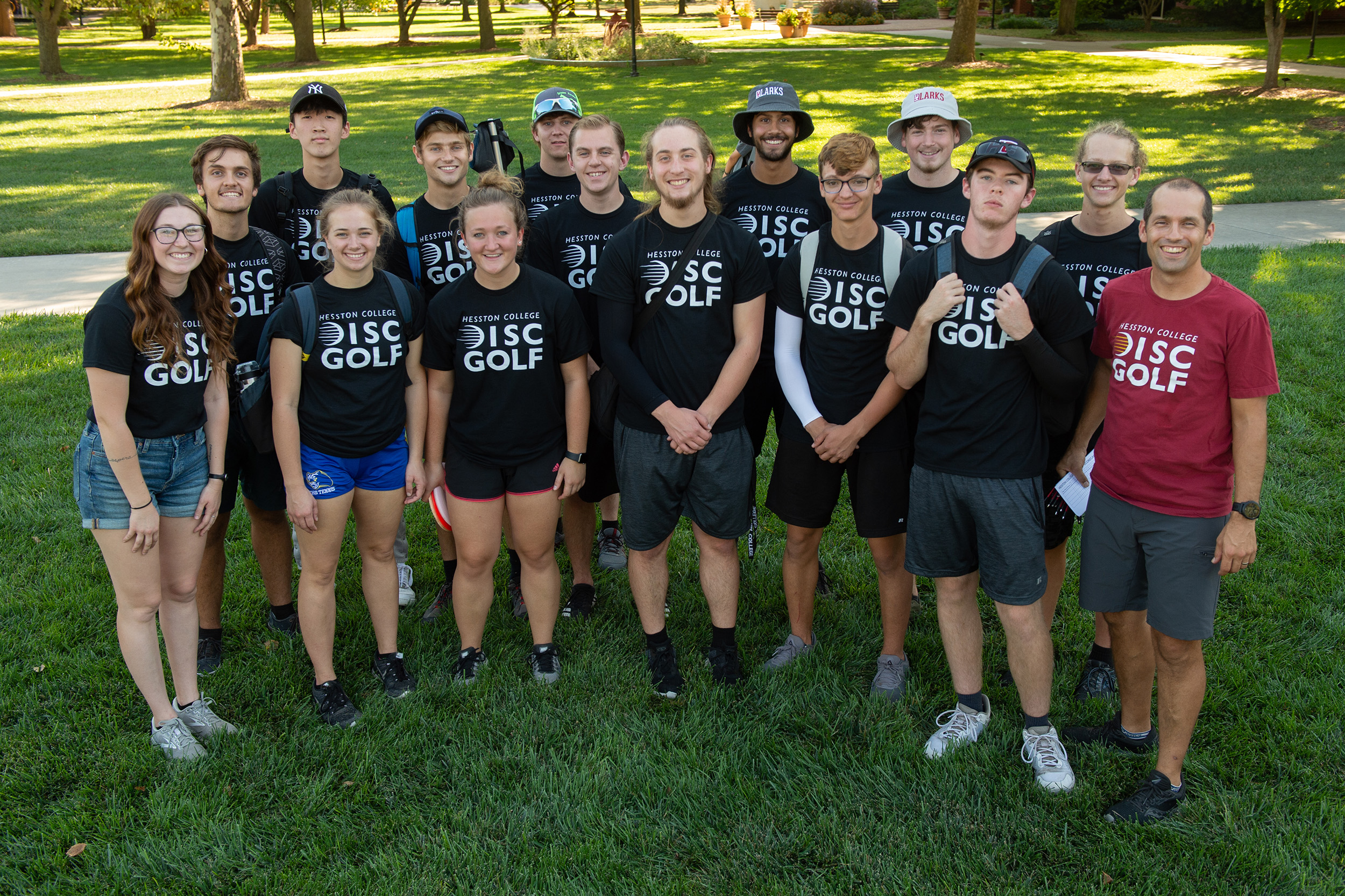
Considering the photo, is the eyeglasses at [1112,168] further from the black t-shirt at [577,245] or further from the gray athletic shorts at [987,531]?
the black t-shirt at [577,245]

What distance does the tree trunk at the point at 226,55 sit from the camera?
22.4m

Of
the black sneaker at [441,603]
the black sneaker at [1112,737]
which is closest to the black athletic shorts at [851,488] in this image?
the black sneaker at [1112,737]

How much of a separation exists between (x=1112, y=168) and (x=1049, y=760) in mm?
2237

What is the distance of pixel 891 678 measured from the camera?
13.6 feet

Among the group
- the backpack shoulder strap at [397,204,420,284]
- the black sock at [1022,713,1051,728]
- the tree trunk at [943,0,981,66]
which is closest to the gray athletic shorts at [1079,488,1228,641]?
the black sock at [1022,713,1051,728]

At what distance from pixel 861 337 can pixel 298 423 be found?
2.22 meters

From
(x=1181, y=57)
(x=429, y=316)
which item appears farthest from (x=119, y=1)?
(x=429, y=316)

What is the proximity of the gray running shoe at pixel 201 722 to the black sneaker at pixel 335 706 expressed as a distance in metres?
0.33

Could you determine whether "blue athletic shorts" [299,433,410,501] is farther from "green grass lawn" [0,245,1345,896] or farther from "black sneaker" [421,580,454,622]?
"black sneaker" [421,580,454,622]

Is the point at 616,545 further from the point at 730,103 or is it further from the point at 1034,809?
the point at 730,103

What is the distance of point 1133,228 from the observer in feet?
12.8

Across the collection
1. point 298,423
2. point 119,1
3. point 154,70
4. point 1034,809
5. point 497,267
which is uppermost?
point 119,1

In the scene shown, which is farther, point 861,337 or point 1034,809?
point 861,337

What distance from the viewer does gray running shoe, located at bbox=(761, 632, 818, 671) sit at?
4320 millimetres
